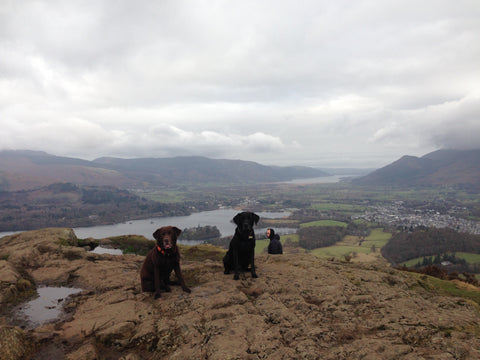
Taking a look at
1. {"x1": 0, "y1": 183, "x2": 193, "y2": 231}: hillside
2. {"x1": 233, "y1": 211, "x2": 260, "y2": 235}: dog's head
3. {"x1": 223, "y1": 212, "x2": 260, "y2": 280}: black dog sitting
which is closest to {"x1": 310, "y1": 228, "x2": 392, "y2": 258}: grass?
{"x1": 223, "y1": 212, "x2": 260, "y2": 280}: black dog sitting

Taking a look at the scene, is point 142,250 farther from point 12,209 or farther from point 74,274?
point 12,209

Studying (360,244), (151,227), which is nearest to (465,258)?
(360,244)

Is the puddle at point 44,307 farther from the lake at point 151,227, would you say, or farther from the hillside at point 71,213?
the hillside at point 71,213

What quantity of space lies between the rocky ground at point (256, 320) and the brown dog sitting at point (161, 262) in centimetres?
35

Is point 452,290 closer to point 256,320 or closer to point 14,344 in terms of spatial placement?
point 256,320

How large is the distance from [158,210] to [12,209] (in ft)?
331

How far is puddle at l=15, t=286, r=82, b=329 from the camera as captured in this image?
5.87m

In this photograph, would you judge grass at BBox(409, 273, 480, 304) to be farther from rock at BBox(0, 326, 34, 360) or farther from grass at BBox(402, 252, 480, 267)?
grass at BBox(402, 252, 480, 267)

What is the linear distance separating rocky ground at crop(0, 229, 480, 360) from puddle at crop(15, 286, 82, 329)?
217 mm

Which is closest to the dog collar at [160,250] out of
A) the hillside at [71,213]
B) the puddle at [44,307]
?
the puddle at [44,307]

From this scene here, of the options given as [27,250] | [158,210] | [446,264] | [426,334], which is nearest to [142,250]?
[27,250]

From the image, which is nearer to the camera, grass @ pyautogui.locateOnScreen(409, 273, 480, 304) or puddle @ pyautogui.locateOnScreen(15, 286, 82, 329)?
puddle @ pyautogui.locateOnScreen(15, 286, 82, 329)

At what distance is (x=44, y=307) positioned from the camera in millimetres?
6555

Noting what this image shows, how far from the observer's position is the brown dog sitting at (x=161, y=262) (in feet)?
21.7
